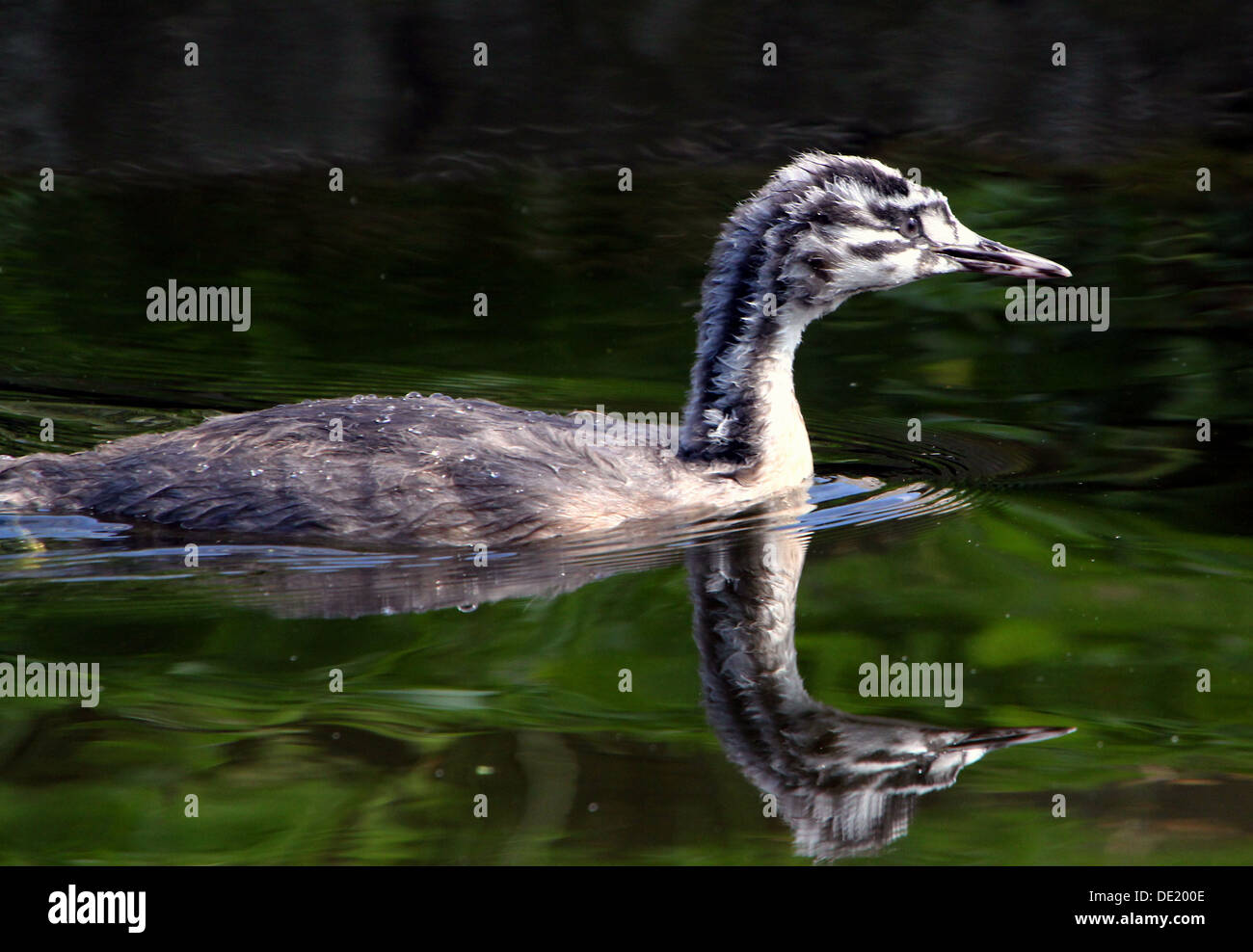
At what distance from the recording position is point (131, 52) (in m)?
17.1

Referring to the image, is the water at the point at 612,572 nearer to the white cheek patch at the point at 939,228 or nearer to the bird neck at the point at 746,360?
the bird neck at the point at 746,360

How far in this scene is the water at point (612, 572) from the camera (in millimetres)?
5594

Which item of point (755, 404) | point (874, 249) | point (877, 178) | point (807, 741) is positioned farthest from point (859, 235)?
point (807, 741)

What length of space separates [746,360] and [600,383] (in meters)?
Answer: 2.47

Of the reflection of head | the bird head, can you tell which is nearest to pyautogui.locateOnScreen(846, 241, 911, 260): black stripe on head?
the bird head

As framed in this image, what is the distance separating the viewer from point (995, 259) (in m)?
8.85

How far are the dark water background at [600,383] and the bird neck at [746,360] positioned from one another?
0.58 m

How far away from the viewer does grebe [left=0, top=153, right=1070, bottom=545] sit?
8.16 meters

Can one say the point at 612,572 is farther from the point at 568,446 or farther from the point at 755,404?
the point at 755,404

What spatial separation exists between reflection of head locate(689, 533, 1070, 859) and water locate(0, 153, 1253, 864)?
60 mm

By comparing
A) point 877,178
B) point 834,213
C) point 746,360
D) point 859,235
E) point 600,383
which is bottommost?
point 746,360

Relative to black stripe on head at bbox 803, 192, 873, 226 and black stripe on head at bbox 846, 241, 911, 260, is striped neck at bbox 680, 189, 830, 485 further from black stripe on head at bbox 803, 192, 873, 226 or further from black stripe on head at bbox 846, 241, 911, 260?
black stripe on head at bbox 846, 241, 911, 260

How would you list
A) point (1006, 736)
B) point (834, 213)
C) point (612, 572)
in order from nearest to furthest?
1. point (1006, 736)
2. point (612, 572)
3. point (834, 213)

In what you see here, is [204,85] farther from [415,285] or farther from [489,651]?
[489,651]
